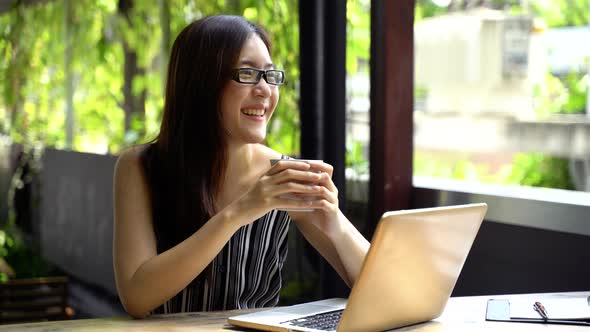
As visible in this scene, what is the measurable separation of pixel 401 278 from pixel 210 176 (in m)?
0.76

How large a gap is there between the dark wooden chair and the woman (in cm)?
282

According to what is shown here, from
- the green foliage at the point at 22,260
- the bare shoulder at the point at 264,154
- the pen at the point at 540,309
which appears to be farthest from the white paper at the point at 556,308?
the green foliage at the point at 22,260

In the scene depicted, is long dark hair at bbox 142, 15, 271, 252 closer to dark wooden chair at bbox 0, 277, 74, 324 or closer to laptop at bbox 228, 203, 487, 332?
laptop at bbox 228, 203, 487, 332

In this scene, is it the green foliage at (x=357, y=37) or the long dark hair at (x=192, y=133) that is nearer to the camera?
the long dark hair at (x=192, y=133)

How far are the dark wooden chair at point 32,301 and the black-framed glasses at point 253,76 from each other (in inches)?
120

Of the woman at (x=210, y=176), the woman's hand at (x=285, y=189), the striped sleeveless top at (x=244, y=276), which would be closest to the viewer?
the woman's hand at (x=285, y=189)

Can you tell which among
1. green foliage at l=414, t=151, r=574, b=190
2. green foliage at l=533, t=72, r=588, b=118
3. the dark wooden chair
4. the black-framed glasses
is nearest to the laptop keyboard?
the black-framed glasses

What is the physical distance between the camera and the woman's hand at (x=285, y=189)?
6.45ft

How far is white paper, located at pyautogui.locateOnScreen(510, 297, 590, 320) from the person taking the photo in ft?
6.48

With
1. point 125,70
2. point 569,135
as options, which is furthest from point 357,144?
point 569,135

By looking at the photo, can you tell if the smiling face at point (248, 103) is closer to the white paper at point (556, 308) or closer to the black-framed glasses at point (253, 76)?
the black-framed glasses at point (253, 76)

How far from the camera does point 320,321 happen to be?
192 centimetres

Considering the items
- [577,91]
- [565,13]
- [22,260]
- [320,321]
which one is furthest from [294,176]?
[565,13]

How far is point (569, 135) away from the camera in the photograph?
8680mm
